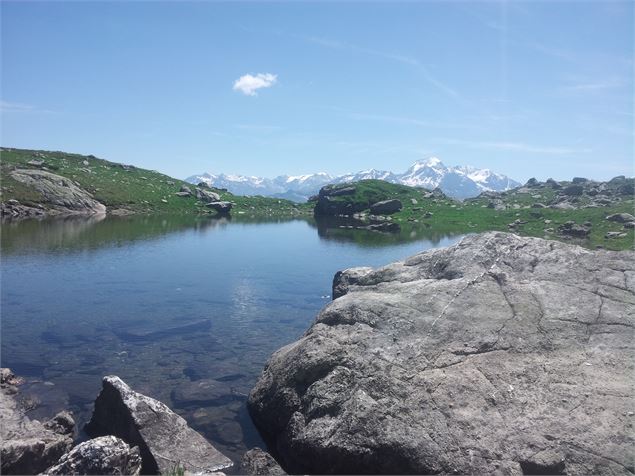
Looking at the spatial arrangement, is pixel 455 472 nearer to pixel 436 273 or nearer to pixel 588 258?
pixel 436 273

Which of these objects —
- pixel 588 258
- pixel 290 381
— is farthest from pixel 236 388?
pixel 588 258

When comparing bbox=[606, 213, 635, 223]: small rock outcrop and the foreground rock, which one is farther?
bbox=[606, 213, 635, 223]: small rock outcrop

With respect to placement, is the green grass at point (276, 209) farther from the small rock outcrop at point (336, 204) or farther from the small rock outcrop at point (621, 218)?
the small rock outcrop at point (621, 218)

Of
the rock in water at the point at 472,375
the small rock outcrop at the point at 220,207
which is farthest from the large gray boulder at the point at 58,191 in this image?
the rock in water at the point at 472,375

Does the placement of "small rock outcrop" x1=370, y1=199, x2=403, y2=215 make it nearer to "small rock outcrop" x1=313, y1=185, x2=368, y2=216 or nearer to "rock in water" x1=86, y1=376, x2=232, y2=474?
"small rock outcrop" x1=313, y1=185, x2=368, y2=216

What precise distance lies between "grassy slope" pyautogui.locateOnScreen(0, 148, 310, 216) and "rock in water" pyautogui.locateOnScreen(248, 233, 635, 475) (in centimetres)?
10455

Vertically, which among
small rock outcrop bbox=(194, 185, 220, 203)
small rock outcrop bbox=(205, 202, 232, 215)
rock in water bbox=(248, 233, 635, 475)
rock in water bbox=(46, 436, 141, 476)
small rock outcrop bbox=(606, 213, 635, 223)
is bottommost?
rock in water bbox=(46, 436, 141, 476)

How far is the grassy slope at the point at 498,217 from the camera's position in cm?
9144

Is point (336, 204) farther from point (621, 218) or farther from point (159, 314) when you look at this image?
point (159, 314)

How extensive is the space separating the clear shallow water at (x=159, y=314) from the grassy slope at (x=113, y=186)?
45334mm

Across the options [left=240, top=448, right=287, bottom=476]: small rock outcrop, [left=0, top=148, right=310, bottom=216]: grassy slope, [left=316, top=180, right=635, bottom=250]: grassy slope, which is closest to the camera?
[left=240, top=448, right=287, bottom=476]: small rock outcrop

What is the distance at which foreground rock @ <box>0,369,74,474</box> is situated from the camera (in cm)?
1405

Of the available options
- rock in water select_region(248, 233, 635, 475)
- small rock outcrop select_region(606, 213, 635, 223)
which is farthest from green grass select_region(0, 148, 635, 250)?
rock in water select_region(248, 233, 635, 475)

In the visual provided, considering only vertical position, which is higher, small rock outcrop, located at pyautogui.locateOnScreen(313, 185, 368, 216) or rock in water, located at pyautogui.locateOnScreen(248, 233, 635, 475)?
small rock outcrop, located at pyautogui.locateOnScreen(313, 185, 368, 216)
